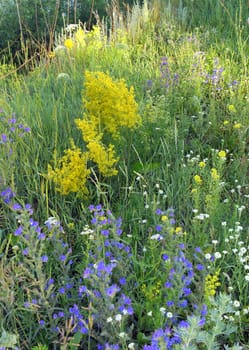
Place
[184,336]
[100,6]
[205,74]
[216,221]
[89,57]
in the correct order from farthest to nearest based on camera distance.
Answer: [100,6] < [89,57] < [205,74] < [216,221] < [184,336]

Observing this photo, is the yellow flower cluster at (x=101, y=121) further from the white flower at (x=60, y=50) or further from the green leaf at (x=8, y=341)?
the white flower at (x=60, y=50)

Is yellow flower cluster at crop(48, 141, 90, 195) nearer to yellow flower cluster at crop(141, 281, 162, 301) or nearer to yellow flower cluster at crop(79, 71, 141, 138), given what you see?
yellow flower cluster at crop(79, 71, 141, 138)

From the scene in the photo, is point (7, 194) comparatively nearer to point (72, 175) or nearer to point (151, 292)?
point (72, 175)

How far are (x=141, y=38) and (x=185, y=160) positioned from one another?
2312mm

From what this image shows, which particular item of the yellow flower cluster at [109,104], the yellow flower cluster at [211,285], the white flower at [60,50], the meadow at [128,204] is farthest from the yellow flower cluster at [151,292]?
the white flower at [60,50]

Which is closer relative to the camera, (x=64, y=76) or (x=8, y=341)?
(x=8, y=341)

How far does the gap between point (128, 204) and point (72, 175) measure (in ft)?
1.05

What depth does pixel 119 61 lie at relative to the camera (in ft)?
13.0

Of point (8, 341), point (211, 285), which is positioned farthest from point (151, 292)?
Answer: point (8, 341)

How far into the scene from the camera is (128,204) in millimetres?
2408

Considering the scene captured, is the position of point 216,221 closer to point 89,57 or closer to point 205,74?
point 205,74

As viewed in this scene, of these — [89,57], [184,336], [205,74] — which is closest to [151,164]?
[205,74]

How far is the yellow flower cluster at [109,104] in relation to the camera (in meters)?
2.53

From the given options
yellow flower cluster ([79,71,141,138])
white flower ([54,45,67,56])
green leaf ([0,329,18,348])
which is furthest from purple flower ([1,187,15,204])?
white flower ([54,45,67,56])
